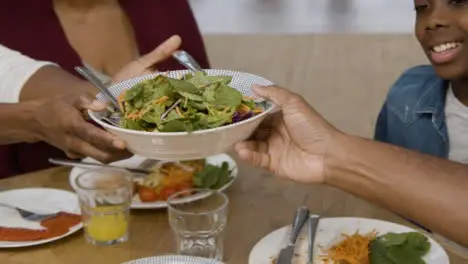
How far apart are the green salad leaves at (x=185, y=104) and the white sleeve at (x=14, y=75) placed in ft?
1.61

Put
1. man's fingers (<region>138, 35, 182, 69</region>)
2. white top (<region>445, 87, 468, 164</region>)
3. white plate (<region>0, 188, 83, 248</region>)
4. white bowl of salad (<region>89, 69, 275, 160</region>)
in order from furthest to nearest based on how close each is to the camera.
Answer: white top (<region>445, 87, 468, 164</region>)
man's fingers (<region>138, 35, 182, 69</region>)
white plate (<region>0, 188, 83, 248</region>)
white bowl of salad (<region>89, 69, 275, 160</region>)

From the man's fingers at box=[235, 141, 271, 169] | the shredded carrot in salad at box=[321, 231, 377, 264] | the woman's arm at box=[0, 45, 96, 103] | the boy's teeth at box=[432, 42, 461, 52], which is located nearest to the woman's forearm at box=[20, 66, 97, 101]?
the woman's arm at box=[0, 45, 96, 103]

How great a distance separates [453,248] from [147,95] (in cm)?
60

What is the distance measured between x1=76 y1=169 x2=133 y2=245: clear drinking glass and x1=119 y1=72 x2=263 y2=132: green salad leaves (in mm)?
176

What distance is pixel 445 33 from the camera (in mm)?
1905

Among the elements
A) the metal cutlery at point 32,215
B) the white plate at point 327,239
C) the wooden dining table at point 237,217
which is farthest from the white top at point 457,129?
the metal cutlery at point 32,215

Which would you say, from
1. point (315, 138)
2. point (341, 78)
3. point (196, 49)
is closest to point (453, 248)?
point (315, 138)

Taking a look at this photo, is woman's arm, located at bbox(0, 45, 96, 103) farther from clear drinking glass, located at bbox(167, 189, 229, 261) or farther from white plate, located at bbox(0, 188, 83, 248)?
clear drinking glass, located at bbox(167, 189, 229, 261)

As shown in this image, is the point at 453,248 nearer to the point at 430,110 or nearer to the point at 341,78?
the point at 430,110

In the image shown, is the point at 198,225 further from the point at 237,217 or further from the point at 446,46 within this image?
the point at 446,46

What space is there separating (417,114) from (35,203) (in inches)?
38.7

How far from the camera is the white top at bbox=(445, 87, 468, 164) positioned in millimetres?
1988

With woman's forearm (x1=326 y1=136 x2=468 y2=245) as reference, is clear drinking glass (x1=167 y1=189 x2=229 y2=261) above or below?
below

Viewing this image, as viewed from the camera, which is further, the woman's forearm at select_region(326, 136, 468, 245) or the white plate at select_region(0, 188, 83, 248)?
the white plate at select_region(0, 188, 83, 248)
